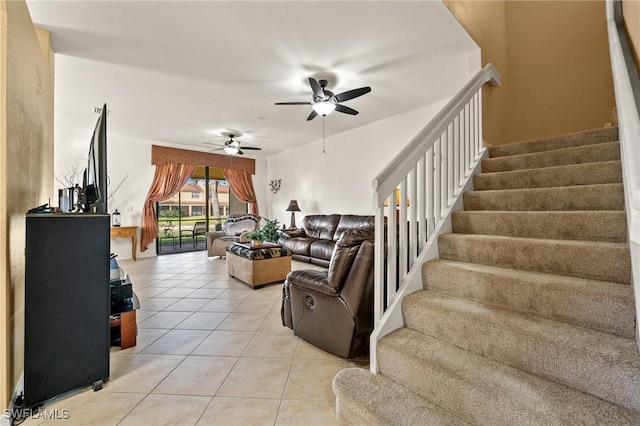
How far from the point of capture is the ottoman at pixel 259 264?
150 inches

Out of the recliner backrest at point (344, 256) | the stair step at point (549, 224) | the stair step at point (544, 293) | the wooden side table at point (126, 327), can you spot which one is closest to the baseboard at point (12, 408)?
the wooden side table at point (126, 327)

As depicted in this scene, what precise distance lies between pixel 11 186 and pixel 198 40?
6.68 feet

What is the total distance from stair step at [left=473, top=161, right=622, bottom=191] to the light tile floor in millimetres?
1892

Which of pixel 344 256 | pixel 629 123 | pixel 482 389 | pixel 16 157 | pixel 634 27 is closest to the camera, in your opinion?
pixel 629 123

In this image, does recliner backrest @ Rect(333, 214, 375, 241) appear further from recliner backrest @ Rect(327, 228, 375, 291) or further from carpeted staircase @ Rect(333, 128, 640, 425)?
carpeted staircase @ Rect(333, 128, 640, 425)

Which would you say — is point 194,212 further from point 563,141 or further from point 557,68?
point 557,68

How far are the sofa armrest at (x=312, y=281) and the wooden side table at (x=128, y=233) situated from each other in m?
5.00

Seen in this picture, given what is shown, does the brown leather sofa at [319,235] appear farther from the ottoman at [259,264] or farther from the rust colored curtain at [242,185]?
→ the rust colored curtain at [242,185]

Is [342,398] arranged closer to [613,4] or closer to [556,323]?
[556,323]

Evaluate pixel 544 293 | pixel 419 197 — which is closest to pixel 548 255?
pixel 544 293

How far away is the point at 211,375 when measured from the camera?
6.15ft

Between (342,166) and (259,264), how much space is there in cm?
319

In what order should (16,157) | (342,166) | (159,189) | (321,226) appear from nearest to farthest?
1. (16,157)
2. (321,226)
3. (342,166)
4. (159,189)

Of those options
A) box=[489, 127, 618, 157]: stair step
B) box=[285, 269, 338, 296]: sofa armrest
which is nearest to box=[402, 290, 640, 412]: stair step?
box=[285, 269, 338, 296]: sofa armrest
